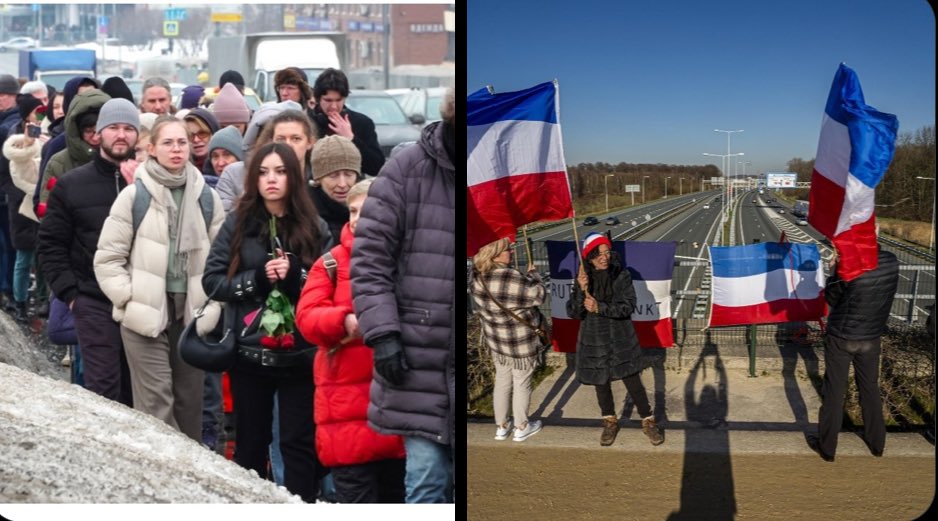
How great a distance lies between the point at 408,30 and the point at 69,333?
60.8 inches

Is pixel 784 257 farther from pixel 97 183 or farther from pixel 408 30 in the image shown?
pixel 97 183

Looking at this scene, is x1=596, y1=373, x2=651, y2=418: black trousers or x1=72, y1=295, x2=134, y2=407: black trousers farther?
x1=596, y1=373, x2=651, y2=418: black trousers

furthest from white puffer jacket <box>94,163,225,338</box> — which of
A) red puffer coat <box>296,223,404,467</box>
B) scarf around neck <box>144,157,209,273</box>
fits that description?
red puffer coat <box>296,223,404,467</box>

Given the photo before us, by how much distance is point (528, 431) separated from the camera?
4.30m

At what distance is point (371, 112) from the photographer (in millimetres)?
3533

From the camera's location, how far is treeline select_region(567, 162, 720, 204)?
13.6 feet

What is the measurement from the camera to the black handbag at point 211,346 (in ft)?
11.9

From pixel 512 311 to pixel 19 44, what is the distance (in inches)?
75.4

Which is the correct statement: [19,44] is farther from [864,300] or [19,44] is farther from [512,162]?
[864,300]

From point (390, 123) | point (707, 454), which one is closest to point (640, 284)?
point (707, 454)

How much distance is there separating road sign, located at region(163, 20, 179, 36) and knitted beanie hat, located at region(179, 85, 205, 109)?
179mm

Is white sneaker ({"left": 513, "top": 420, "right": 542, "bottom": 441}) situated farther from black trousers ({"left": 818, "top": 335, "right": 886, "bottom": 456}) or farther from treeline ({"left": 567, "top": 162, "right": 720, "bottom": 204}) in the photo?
black trousers ({"left": 818, "top": 335, "right": 886, "bottom": 456})

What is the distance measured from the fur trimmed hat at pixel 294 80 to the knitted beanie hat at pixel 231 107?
123 millimetres

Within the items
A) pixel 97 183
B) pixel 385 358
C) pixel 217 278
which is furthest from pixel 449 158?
pixel 97 183
